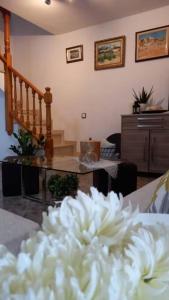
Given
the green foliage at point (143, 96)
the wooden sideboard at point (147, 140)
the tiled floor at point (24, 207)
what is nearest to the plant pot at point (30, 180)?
the tiled floor at point (24, 207)

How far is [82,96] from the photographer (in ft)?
16.8

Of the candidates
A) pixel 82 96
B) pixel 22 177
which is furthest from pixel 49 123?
pixel 82 96

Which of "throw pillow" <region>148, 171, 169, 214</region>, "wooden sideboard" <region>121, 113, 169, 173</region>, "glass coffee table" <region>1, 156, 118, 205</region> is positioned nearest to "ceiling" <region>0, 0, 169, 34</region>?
"wooden sideboard" <region>121, 113, 169, 173</region>

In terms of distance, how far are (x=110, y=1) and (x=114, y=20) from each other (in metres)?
0.70

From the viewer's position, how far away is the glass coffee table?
2.23 m

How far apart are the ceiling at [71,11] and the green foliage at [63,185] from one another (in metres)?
3.03

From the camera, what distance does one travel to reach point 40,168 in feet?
7.88

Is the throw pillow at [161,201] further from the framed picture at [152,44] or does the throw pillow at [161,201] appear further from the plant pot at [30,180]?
the framed picture at [152,44]

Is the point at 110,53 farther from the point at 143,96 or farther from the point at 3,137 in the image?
the point at 3,137

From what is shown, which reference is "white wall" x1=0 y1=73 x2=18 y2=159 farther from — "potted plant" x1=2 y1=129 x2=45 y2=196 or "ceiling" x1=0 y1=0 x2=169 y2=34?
"ceiling" x1=0 y1=0 x2=169 y2=34

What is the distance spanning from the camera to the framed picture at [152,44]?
4090 millimetres

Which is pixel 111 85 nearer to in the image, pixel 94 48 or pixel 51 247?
pixel 94 48

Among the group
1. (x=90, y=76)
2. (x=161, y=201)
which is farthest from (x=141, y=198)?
(x=90, y=76)

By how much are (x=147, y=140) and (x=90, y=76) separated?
1.98 meters
